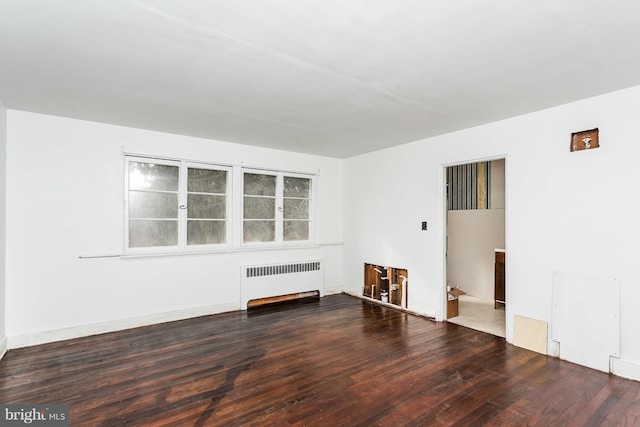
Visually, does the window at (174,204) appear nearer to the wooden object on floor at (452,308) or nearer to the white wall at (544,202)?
the white wall at (544,202)

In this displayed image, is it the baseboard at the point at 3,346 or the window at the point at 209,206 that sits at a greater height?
the window at the point at 209,206

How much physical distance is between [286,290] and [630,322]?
13.5ft

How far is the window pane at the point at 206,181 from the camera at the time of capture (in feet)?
14.9

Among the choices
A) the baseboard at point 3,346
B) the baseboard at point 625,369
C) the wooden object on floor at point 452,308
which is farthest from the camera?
the wooden object on floor at point 452,308

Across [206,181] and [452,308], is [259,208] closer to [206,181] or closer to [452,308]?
[206,181]

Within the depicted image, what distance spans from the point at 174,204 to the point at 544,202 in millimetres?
4519

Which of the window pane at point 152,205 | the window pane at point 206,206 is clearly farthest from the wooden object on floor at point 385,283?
the window pane at point 152,205

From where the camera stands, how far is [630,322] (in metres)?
2.77

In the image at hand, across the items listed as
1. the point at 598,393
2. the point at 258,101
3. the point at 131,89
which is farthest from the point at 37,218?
the point at 598,393

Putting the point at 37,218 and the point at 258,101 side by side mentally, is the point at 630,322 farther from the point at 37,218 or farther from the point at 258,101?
the point at 37,218

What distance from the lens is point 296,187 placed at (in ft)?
18.3

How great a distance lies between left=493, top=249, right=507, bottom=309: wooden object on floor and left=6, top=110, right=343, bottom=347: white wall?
4125 millimetres

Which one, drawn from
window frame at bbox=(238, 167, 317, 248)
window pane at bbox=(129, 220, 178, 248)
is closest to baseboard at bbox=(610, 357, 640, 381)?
window frame at bbox=(238, 167, 317, 248)

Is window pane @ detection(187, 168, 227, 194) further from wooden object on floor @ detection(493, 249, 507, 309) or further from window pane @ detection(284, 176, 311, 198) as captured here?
wooden object on floor @ detection(493, 249, 507, 309)
